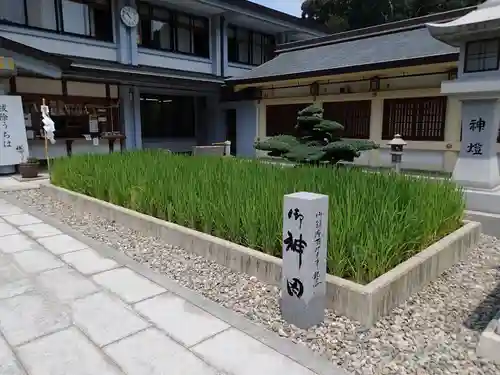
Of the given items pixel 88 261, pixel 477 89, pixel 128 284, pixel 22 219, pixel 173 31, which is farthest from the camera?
pixel 173 31

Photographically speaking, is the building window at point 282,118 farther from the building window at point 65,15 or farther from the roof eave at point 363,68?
the building window at point 65,15

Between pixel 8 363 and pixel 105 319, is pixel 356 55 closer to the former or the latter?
pixel 105 319

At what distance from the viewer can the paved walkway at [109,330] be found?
7.88 ft

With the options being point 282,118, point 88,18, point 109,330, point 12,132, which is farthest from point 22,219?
point 282,118

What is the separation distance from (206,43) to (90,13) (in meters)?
5.16

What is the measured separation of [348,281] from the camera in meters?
3.06

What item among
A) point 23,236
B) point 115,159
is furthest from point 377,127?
point 23,236

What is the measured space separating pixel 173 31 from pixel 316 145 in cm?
1064

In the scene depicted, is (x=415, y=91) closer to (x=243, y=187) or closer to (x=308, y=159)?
(x=308, y=159)

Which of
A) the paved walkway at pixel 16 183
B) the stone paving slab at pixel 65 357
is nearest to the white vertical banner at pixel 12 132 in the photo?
the paved walkway at pixel 16 183

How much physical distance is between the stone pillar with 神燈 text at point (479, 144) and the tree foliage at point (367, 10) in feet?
63.1

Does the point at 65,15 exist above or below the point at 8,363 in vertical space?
above

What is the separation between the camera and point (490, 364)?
2.41m

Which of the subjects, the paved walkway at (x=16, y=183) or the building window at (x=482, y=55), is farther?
the paved walkway at (x=16, y=183)
